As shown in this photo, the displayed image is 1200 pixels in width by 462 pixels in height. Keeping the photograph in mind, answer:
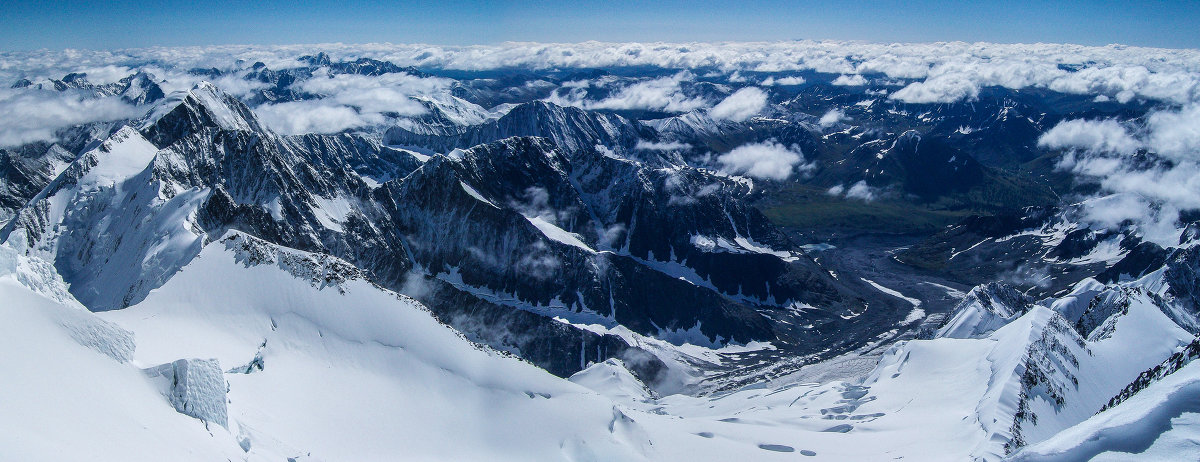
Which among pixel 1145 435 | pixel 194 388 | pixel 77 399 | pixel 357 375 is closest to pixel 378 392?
pixel 357 375

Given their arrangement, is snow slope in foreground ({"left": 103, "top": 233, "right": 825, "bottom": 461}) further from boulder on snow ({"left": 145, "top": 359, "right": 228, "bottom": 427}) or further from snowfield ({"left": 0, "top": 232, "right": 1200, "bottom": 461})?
boulder on snow ({"left": 145, "top": 359, "right": 228, "bottom": 427})

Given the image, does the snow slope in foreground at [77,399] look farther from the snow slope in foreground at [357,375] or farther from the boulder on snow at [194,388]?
the snow slope in foreground at [357,375]

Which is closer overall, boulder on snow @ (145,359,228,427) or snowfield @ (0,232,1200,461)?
snowfield @ (0,232,1200,461)

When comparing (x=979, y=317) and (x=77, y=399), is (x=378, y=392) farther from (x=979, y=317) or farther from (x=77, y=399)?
(x=979, y=317)

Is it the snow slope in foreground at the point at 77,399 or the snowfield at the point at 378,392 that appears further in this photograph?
the snowfield at the point at 378,392

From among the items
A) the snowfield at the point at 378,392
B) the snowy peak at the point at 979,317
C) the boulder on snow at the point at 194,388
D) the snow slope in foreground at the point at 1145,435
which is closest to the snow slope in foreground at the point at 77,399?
the snowfield at the point at 378,392

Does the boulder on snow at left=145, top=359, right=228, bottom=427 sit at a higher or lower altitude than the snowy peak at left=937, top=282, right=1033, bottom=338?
lower

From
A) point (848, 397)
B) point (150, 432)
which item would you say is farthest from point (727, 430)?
point (150, 432)

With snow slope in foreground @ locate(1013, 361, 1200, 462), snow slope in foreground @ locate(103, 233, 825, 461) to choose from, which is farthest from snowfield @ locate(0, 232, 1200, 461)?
snow slope in foreground @ locate(103, 233, 825, 461)

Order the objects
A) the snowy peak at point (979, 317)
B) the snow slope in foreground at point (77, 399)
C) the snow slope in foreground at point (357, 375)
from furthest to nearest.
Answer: the snowy peak at point (979, 317) → the snow slope in foreground at point (357, 375) → the snow slope in foreground at point (77, 399)
